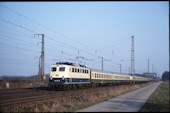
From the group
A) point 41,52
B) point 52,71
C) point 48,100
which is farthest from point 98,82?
point 48,100

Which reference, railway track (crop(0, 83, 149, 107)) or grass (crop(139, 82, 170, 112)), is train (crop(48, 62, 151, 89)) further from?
grass (crop(139, 82, 170, 112))

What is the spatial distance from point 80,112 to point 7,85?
88.6 ft

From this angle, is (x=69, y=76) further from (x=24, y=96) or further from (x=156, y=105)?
(x=156, y=105)

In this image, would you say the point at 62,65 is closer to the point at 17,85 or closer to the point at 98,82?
the point at 17,85

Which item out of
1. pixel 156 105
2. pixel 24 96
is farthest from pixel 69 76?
pixel 156 105

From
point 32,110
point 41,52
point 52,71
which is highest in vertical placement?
point 41,52

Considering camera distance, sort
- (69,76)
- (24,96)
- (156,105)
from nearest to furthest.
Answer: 1. (156,105)
2. (24,96)
3. (69,76)

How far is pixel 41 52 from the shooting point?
48938 millimetres

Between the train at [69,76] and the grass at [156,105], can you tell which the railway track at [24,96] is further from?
the grass at [156,105]

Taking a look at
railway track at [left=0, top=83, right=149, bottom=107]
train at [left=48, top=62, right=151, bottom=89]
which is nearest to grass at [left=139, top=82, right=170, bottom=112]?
railway track at [left=0, top=83, right=149, bottom=107]

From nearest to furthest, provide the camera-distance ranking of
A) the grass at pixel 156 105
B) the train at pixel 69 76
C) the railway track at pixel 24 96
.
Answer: the grass at pixel 156 105
the railway track at pixel 24 96
the train at pixel 69 76

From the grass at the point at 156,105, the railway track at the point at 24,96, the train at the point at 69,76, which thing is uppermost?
the train at the point at 69,76

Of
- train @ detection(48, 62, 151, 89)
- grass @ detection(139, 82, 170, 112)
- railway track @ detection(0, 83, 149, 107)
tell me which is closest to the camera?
grass @ detection(139, 82, 170, 112)

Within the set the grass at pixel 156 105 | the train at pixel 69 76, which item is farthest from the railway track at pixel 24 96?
the grass at pixel 156 105
